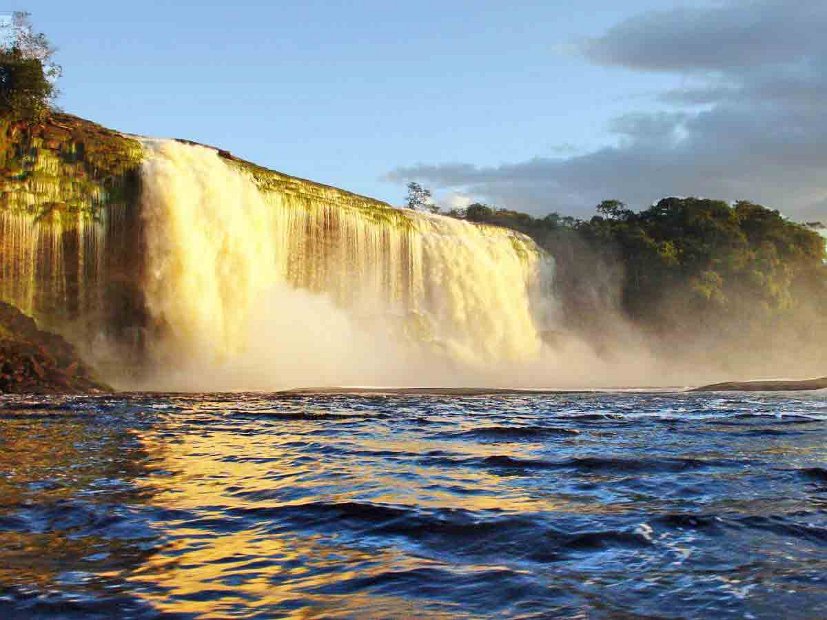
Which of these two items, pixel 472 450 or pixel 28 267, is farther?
pixel 28 267

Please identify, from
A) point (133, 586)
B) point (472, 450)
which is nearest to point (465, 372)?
point (472, 450)

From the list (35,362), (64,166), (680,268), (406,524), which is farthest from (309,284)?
(680,268)

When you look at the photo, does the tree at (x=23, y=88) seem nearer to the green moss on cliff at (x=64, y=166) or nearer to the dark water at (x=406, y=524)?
the green moss on cliff at (x=64, y=166)

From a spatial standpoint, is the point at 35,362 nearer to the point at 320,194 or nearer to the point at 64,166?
the point at 64,166

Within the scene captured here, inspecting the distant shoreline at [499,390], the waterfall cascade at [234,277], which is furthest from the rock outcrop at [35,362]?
the distant shoreline at [499,390]

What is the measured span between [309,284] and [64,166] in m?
10.1

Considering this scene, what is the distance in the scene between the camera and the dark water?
381cm

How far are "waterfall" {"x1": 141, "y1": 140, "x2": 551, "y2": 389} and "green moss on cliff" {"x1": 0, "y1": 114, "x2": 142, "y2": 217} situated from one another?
96 cm

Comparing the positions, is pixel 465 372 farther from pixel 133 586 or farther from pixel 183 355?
pixel 133 586

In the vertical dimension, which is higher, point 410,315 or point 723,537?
point 410,315

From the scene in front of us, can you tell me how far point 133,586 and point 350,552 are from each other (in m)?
1.28

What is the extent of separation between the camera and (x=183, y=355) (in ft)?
85.2

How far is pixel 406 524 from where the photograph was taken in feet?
17.9

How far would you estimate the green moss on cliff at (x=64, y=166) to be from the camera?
2466 cm
